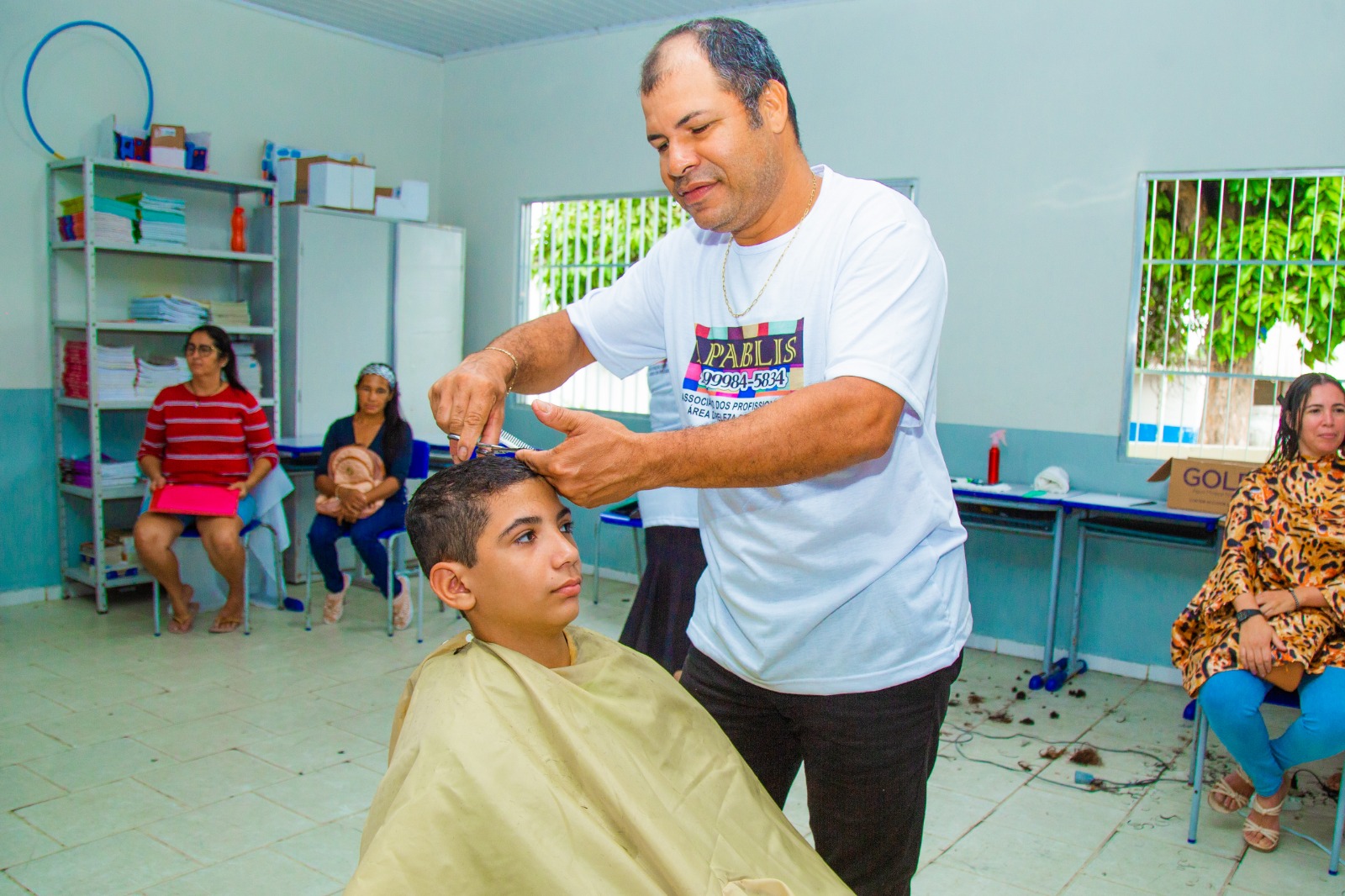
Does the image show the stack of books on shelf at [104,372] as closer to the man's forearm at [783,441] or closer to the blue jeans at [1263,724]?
the man's forearm at [783,441]

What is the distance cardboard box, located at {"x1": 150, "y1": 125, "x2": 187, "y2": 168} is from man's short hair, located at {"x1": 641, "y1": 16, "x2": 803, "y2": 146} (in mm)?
4482

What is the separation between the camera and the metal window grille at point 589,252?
604 centimetres

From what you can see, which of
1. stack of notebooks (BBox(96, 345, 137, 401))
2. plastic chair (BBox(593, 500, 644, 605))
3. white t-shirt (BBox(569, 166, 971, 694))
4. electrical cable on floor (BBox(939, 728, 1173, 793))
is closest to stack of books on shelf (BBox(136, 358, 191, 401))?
stack of notebooks (BBox(96, 345, 137, 401))

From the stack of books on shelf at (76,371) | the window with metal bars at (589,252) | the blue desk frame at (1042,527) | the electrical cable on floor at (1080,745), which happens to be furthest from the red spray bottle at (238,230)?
the electrical cable on floor at (1080,745)

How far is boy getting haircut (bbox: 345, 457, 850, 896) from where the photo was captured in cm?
130

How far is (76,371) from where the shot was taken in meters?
5.05

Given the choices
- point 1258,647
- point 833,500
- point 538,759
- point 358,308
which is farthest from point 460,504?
point 358,308

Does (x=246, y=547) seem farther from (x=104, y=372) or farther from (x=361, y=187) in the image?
(x=361, y=187)

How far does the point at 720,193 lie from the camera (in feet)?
4.62

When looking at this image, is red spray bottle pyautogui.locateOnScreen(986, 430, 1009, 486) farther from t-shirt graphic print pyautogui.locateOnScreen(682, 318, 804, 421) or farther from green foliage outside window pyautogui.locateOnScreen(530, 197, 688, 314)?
t-shirt graphic print pyautogui.locateOnScreen(682, 318, 804, 421)

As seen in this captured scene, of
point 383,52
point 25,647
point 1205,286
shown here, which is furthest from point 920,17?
point 25,647

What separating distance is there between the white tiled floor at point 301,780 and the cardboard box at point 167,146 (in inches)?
89.2

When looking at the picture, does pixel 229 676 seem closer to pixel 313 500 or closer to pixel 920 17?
pixel 313 500

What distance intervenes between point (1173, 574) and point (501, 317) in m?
4.06
